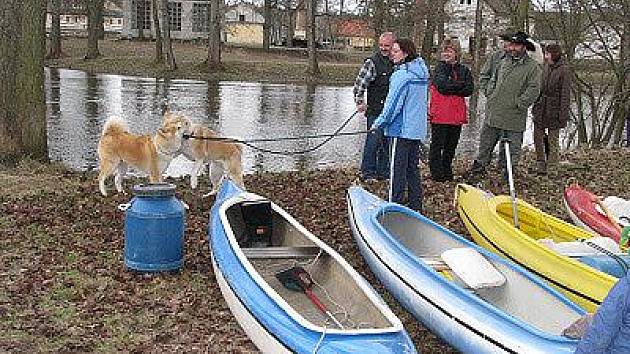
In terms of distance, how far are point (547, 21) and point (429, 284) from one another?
39.6ft

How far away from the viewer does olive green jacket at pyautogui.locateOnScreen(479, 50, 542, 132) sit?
35.3 ft

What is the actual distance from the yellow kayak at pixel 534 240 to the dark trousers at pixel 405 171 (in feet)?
1.61

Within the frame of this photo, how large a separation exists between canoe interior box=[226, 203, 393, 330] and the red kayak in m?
3.52

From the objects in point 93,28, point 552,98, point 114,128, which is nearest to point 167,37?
point 93,28

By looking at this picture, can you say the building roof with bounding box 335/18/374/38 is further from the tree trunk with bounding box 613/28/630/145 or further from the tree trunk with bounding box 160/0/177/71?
the tree trunk with bounding box 613/28/630/145

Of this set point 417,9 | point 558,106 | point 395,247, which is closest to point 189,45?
point 417,9

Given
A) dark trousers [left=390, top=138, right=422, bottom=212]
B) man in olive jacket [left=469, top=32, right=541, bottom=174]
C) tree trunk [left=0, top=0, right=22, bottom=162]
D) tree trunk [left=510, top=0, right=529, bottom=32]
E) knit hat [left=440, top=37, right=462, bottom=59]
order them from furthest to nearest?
tree trunk [left=510, top=0, right=529, bottom=32]
tree trunk [left=0, top=0, right=22, bottom=162]
man in olive jacket [left=469, top=32, right=541, bottom=174]
knit hat [left=440, top=37, right=462, bottom=59]
dark trousers [left=390, top=138, right=422, bottom=212]

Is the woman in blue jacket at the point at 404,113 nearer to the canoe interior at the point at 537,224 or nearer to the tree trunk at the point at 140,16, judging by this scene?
the canoe interior at the point at 537,224

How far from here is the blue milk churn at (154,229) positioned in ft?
23.2

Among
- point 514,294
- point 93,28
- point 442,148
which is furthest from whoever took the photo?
point 93,28

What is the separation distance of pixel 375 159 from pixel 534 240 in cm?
430

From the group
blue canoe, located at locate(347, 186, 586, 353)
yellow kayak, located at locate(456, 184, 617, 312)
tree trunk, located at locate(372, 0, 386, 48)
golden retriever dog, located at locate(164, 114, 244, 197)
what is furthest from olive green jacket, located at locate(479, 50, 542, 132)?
tree trunk, located at locate(372, 0, 386, 48)

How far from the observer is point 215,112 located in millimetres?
22406

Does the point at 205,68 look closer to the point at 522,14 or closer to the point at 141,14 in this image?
the point at 141,14
